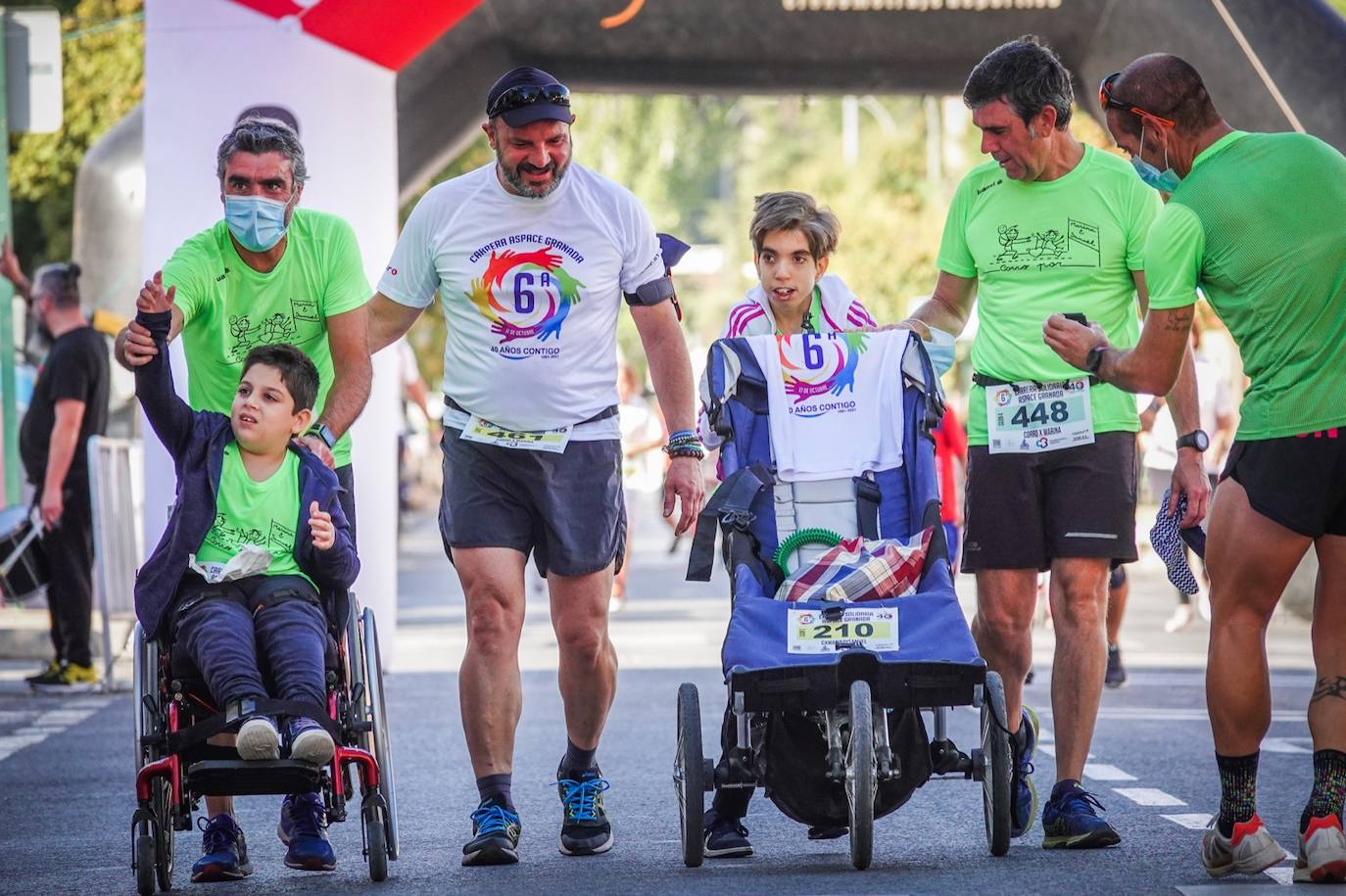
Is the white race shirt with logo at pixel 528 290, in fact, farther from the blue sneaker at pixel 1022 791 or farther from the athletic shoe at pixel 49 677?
the athletic shoe at pixel 49 677

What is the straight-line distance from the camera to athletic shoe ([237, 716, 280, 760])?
6000 millimetres

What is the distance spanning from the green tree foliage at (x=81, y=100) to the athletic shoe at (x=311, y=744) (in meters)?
23.5

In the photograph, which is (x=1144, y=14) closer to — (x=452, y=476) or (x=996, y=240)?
(x=996, y=240)

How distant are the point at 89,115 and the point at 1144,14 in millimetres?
19119

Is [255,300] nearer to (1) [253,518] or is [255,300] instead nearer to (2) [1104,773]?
(1) [253,518]

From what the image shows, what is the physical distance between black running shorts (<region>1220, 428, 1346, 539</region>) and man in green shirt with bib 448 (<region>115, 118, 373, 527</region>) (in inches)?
104

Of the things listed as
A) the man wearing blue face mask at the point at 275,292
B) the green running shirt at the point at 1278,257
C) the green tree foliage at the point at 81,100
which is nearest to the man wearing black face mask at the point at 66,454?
the man wearing blue face mask at the point at 275,292

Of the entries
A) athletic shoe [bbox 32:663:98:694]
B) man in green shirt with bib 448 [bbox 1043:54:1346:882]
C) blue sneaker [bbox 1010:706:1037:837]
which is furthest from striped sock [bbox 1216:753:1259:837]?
athletic shoe [bbox 32:663:98:694]

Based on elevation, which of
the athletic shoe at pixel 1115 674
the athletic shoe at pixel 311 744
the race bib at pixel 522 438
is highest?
the race bib at pixel 522 438

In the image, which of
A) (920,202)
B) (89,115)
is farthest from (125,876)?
(920,202)

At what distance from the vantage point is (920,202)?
159 ft

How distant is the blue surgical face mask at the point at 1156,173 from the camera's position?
6.39 metres

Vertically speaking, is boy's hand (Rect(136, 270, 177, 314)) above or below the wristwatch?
above

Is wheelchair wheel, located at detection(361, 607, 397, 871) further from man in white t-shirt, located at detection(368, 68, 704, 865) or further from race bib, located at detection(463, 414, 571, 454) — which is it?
race bib, located at detection(463, 414, 571, 454)
